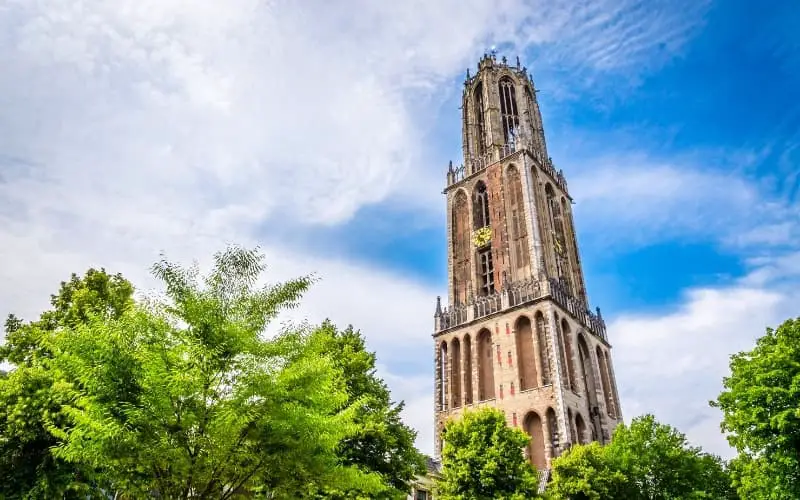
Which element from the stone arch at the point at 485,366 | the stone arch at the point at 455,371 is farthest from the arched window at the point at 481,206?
the stone arch at the point at 455,371

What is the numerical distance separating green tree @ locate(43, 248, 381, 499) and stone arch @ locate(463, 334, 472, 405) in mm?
36656

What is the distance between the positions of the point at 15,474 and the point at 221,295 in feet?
29.8

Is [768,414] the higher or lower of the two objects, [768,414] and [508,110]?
the lower

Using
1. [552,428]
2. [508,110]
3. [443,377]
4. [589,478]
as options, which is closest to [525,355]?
[552,428]

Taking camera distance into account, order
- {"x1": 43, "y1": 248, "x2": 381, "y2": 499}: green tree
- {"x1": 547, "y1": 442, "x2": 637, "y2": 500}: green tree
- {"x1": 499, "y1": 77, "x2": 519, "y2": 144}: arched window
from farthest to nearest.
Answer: {"x1": 499, "y1": 77, "x2": 519, "y2": 144}: arched window → {"x1": 547, "y1": 442, "x2": 637, "y2": 500}: green tree → {"x1": 43, "y1": 248, "x2": 381, "y2": 499}: green tree

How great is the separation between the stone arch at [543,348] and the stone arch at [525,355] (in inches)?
26.0

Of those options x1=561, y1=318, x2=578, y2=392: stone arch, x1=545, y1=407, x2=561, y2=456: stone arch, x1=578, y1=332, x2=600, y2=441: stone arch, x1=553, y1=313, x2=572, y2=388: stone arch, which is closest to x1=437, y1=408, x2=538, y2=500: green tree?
x1=545, y1=407, x2=561, y2=456: stone arch

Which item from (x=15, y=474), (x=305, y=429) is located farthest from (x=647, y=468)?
(x=15, y=474)

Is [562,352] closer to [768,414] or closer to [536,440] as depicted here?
[536,440]

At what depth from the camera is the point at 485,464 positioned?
87.5 ft

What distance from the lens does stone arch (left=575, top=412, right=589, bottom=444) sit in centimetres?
4394

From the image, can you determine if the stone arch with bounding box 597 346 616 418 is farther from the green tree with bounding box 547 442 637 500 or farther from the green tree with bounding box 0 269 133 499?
the green tree with bounding box 0 269 133 499

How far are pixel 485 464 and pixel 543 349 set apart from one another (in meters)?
22.2

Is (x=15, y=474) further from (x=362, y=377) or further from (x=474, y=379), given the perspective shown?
(x=474, y=379)
